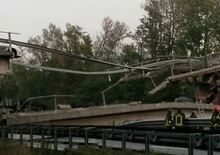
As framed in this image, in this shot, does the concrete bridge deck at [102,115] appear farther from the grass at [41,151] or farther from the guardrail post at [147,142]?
the guardrail post at [147,142]

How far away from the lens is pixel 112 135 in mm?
19328

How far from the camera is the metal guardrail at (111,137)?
1470 centimetres

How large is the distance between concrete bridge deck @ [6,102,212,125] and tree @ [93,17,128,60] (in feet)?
149

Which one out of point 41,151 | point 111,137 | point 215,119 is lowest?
point 41,151

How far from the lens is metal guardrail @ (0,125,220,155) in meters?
14.7

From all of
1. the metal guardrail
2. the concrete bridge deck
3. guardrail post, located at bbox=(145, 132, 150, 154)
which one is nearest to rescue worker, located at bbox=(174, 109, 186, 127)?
the metal guardrail

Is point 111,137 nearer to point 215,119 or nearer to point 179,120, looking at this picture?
point 215,119

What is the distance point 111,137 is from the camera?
63.8ft

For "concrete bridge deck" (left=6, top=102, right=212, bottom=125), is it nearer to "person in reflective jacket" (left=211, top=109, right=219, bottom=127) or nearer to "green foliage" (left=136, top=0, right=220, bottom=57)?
"person in reflective jacket" (left=211, top=109, right=219, bottom=127)

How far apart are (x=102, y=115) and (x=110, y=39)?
46876 millimetres

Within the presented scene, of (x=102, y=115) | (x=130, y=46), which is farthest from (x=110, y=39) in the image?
(x=102, y=115)

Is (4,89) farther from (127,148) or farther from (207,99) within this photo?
(127,148)

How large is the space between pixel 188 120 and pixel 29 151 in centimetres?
1286

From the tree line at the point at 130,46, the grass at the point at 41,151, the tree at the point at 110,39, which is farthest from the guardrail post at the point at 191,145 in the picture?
the tree at the point at 110,39
